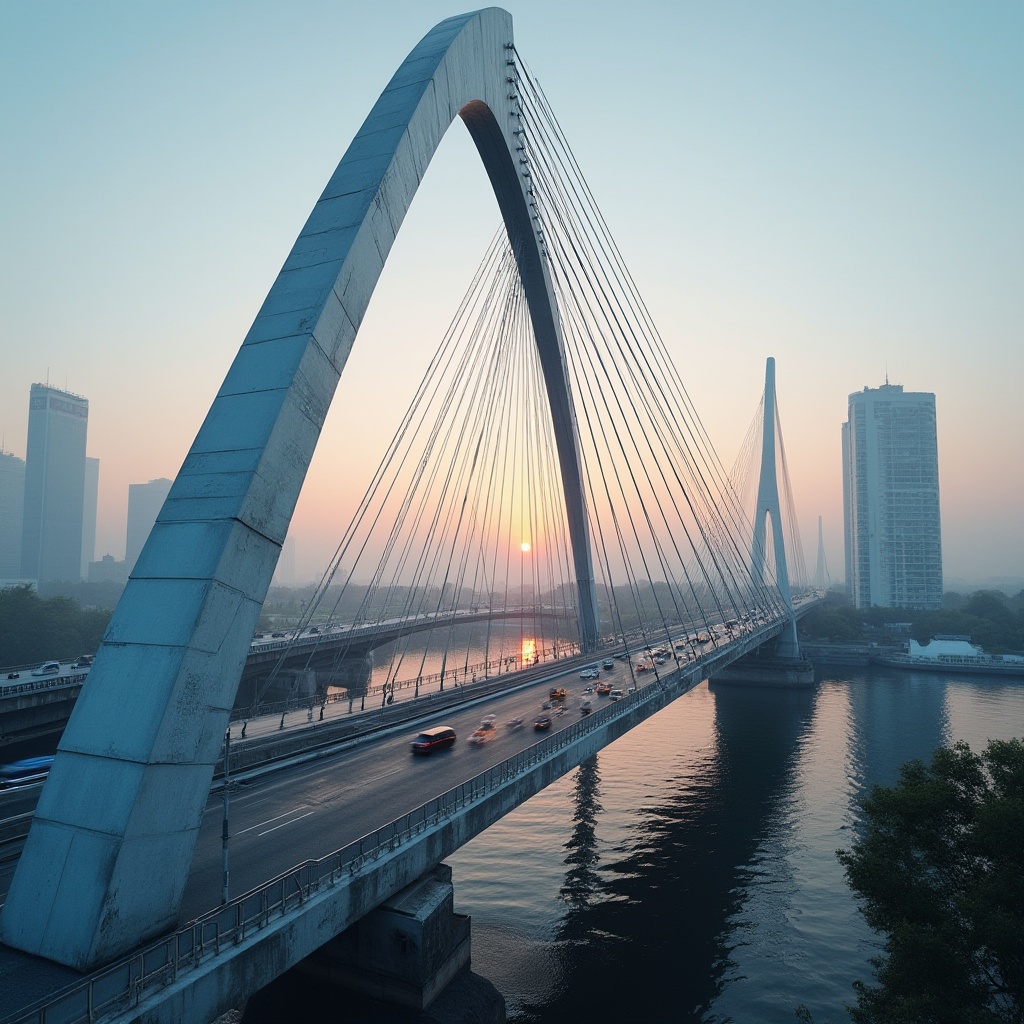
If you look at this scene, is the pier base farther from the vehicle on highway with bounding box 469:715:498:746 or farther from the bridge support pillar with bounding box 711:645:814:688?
the vehicle on highway with bounding box 469:715:498:746

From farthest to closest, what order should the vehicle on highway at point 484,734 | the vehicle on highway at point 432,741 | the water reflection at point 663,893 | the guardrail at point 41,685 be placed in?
the guardrail at point 41,685 < the vehicle on highway at point 484,734 < the vehicle on highway at point 432,741 < the water reflection at point 663,893

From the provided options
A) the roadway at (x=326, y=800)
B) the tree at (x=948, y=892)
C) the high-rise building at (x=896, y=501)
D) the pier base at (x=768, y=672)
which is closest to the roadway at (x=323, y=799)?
the roadway at (x=326, y=800)

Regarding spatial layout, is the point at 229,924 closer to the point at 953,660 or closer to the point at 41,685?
the point at 41,685

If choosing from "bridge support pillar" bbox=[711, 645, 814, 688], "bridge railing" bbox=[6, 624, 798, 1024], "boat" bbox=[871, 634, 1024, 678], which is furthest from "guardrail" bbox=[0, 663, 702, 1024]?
Answer: "boat" bbox=[871, 634, 1024, 678]

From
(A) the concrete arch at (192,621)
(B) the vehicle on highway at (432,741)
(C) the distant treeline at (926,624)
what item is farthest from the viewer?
(C) the distant treeline at (926,624)

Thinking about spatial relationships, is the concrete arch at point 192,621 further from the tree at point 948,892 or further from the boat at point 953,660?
the boat at point 953,660

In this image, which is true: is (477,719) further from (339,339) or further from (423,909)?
(339,339)

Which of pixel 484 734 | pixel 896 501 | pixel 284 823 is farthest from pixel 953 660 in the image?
pixel 284 823
